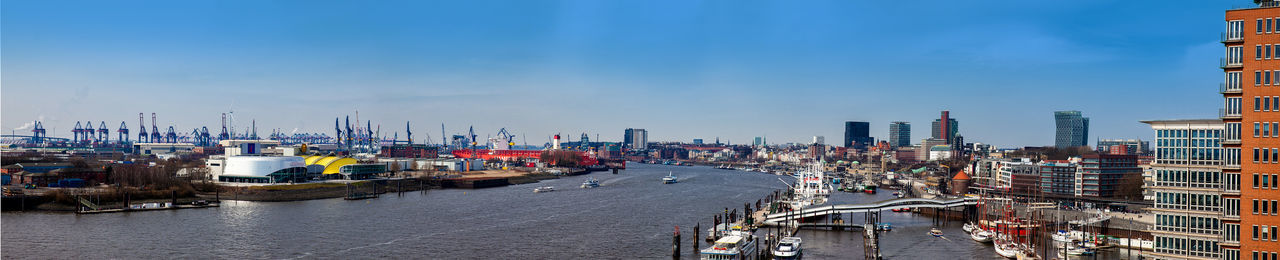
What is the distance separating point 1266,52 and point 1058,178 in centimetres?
6501

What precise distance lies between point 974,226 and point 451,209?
3962cm

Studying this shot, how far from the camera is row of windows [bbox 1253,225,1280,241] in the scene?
63.8ft

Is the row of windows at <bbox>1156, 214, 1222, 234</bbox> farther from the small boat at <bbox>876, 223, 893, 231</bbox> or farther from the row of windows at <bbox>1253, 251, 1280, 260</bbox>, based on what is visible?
the small boat at <bbox>876, 223, 893, 231</bbox>

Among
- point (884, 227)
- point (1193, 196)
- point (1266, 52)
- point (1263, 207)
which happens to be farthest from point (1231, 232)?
point (884, 227)

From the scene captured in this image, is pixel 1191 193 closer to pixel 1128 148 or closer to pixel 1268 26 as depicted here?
pixel 1268 26

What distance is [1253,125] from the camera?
19.5 meters

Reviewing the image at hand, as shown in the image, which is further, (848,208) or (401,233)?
(848,208)

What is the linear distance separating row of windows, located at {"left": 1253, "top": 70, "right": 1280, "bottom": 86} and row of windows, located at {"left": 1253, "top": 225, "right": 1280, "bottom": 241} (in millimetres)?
3323

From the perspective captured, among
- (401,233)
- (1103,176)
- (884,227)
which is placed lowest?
(401,233)

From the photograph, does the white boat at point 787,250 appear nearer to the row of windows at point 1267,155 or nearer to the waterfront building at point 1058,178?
the row of windows at point 1267,155

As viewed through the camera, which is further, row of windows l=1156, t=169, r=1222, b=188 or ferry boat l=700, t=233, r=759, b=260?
ferry boat l=700, t=233, r=759, b=260

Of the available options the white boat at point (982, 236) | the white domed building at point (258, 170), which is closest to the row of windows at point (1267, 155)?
the white boat at point (982, 236)

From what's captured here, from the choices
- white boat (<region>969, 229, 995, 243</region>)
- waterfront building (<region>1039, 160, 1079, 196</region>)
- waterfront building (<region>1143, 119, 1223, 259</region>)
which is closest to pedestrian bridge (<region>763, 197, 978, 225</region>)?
white boat (<region>969, 229, 995, 243</region>)

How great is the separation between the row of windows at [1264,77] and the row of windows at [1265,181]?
2115 mm
